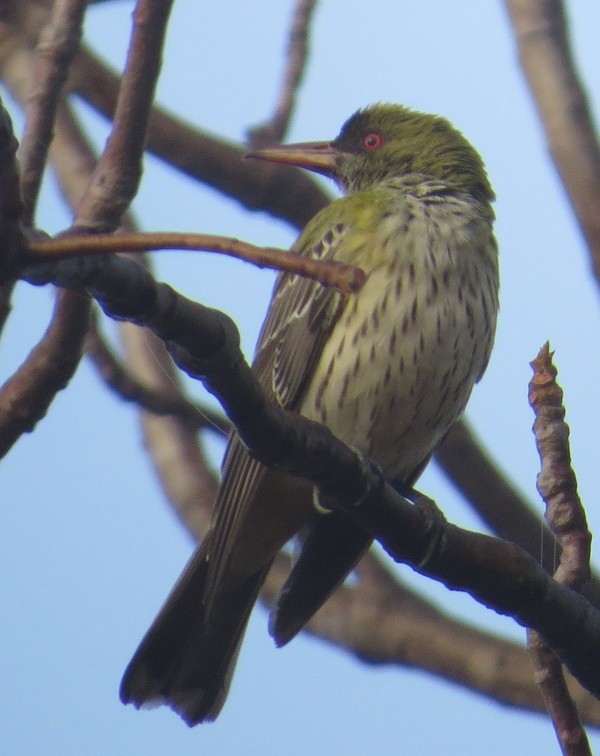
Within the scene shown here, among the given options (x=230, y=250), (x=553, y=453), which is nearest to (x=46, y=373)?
(x=553, y=453)

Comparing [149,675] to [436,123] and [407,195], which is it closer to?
[407,195]

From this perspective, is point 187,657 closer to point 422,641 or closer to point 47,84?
point 422,641

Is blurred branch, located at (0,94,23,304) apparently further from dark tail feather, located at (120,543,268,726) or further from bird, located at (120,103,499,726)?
dark tail feather, located at (120,543,268,726)

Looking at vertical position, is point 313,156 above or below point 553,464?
above

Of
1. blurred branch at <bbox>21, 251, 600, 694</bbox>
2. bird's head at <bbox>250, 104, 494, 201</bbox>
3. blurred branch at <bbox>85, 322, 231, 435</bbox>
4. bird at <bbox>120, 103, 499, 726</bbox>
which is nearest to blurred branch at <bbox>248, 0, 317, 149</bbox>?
bird's head at <bbox>250, 104, 494, 201</bbox>

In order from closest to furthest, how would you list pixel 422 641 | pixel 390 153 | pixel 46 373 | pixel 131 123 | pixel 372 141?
1. pixel 131 123
2. pixel 46 373
3. pixel 422 641
4. pixel 390 153
5. pixel 372 141

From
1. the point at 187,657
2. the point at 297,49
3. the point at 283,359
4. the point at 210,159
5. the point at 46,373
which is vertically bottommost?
the point at 187,657

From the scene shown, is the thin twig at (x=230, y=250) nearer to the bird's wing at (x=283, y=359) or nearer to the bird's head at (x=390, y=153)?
the bird's wing at (x=283, y=359)
